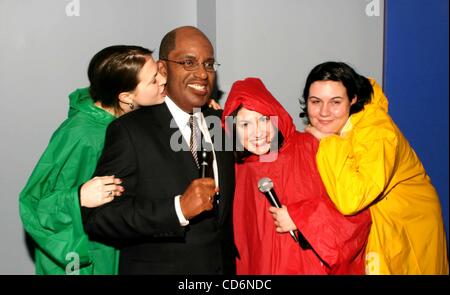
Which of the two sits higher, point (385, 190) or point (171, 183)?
point (171, 183)

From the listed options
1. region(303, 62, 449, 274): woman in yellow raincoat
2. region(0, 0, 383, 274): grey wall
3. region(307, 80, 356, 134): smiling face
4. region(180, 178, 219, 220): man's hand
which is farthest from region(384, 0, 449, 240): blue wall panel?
region(180, 178, 219, 220): man's hand

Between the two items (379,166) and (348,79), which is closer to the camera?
(379,166)

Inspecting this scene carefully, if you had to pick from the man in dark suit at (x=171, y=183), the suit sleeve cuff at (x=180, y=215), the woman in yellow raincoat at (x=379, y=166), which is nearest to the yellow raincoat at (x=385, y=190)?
the woman in yellow raincoat at (x=379, y=166)

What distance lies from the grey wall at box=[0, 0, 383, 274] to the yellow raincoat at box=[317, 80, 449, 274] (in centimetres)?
87

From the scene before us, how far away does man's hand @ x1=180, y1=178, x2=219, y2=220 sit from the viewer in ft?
6.44

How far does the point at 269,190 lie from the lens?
6.97ft

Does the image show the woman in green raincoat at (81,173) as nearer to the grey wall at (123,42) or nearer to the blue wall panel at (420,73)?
the grey wall at (123,42)

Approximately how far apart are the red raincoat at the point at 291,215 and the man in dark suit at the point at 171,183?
9cm

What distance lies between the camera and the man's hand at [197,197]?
196cm

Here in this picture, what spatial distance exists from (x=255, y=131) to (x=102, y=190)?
2.10 feet

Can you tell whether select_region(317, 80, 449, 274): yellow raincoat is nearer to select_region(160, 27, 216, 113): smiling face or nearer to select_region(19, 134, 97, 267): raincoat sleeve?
select_region(160, 27, 216, 113): smiling face
